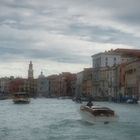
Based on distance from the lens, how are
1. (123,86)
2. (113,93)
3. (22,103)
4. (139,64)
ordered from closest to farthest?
(22,103) < (139,64) < (123,86) < (113,93)

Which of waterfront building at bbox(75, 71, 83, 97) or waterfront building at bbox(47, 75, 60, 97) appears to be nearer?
waterfront building at bbox(75, 71, 83, 97)

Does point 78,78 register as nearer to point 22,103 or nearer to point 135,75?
point 135,75

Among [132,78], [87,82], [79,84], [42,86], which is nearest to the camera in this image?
[132,78]

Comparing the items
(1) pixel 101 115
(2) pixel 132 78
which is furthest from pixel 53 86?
(1) pixel 101 115

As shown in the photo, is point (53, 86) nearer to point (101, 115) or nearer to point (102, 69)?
point (102, 69)

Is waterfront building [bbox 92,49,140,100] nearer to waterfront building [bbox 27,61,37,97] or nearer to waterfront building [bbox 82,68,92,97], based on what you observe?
waterfront building [bbox 82,68,92,97]

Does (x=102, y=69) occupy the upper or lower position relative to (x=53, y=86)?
upper

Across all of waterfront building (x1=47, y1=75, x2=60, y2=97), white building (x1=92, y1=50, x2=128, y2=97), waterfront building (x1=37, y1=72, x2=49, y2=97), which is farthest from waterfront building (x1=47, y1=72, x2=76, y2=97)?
white building (x1=92, y1=50, x2=128, y2=97)

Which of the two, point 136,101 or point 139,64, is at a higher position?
point 139,64

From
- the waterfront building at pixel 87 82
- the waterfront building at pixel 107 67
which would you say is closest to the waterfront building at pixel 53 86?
the waterfront building at pixel 87 82

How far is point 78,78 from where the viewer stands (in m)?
150

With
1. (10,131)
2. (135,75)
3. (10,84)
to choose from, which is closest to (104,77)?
(135,75)

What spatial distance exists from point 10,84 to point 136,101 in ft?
355

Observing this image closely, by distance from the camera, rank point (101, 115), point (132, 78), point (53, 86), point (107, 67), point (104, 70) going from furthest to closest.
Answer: point (53, 86) → point (104, 70) → point (107, 67) → point (132, 78) → point (101, 115)
